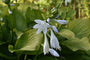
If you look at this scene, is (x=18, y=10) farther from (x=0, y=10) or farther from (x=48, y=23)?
(x=48, y=23)

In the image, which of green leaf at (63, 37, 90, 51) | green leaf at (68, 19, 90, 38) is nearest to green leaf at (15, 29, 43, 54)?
green leaf at (63, 37, 90, 51)

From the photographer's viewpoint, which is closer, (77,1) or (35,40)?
(35,40)

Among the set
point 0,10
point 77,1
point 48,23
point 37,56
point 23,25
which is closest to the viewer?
point 48,23

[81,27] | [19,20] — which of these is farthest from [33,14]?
[81,27]

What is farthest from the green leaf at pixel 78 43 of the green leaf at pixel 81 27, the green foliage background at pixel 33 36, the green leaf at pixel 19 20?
the green leaf at pixel 19 20

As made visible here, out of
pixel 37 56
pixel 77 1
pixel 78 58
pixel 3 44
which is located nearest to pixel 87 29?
pixel 78 58

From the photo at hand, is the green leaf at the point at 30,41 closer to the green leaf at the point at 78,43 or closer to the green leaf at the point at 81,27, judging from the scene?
the green leaf at the point at 78,43

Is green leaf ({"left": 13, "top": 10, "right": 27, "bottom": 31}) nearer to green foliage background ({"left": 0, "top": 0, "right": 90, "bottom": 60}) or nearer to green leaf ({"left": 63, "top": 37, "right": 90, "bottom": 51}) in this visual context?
green foliage background ({"left": 0, "top": 0, "right": 90, "bottom": 60})
